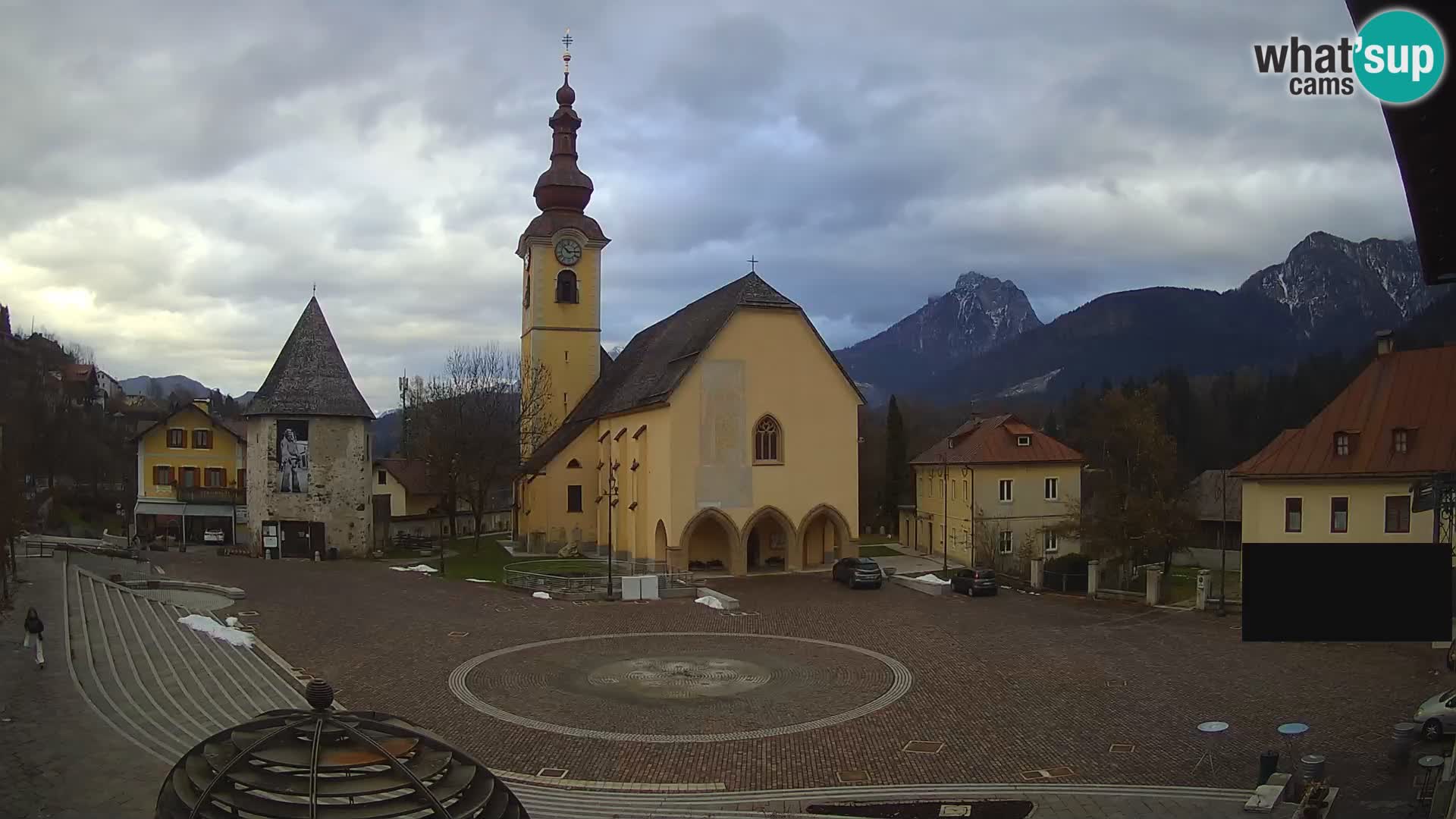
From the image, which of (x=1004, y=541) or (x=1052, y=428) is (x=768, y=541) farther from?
(x=1052, y=428)

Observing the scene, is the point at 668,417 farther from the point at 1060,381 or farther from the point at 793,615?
the point at 1060,381

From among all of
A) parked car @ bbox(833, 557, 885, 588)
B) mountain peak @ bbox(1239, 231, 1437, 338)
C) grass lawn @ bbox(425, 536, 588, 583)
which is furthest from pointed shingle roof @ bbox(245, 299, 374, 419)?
mountain peak @ bbox(1239, 231, 1437, 338)

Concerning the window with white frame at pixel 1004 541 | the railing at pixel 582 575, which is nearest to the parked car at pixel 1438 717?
the railing at pixel 582 575

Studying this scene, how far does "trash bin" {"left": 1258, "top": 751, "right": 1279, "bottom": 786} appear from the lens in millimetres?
12883

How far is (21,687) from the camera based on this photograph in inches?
667

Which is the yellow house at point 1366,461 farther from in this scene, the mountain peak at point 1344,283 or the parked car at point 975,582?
the mountain peak at point 1344,283

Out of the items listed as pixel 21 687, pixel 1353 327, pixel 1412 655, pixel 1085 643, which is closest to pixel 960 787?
pixel 1085 643

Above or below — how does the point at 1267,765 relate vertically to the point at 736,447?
below

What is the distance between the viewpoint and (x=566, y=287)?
5241 cm

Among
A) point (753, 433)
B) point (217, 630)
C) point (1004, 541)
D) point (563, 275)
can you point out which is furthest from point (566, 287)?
point (217, 630)

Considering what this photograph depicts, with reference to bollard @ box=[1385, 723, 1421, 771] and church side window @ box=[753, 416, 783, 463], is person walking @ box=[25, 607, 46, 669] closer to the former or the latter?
bollard @ box=[1385, 723, 1421, 771]

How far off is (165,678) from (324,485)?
89.0 feet

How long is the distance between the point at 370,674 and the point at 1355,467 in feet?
94.0
